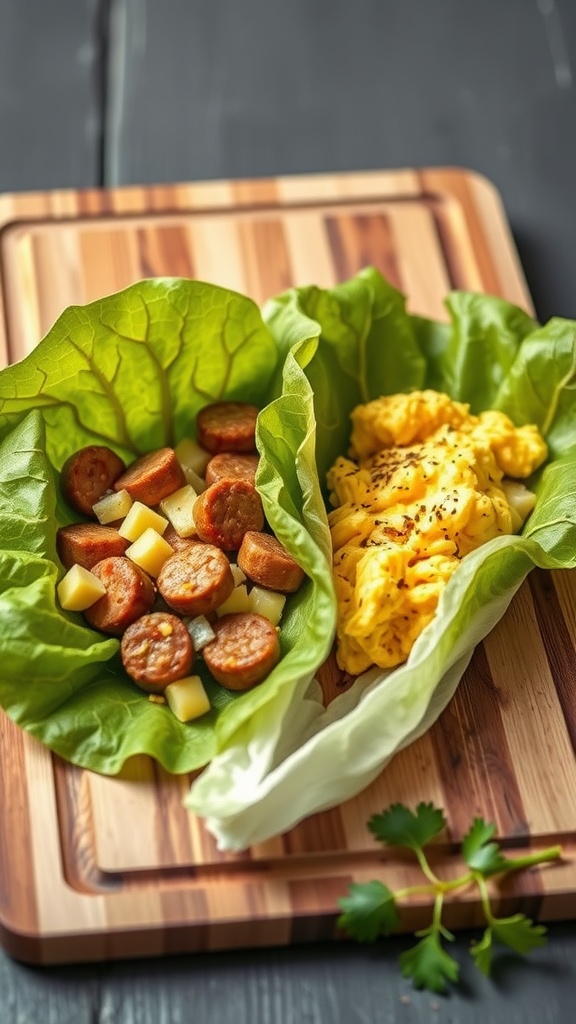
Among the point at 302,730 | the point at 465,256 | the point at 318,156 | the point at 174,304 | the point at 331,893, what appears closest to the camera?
the point at 331,893

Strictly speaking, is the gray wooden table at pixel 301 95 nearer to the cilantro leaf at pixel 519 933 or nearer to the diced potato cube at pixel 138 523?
the diced potato cube at pixel 138 523

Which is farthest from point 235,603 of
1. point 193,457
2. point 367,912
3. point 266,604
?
point 367,912

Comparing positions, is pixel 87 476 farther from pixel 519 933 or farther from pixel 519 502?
pixel 519 933

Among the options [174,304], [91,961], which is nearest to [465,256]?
[174,304]

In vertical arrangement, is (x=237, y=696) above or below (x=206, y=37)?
below

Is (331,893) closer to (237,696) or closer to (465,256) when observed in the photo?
(237,696)

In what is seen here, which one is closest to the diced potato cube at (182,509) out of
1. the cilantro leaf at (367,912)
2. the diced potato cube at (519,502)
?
the diced potato cube at (519,502)

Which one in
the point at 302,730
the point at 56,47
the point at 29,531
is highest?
the point at 56,47
